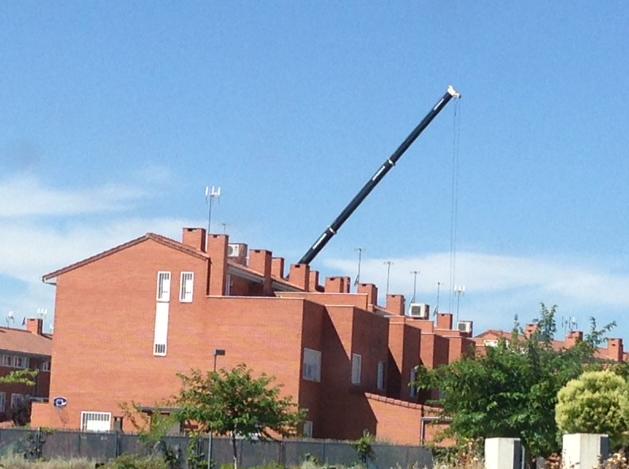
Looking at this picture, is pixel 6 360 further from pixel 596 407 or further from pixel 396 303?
pixel 596 407

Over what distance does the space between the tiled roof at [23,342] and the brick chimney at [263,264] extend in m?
35.3

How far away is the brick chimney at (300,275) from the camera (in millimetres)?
80375

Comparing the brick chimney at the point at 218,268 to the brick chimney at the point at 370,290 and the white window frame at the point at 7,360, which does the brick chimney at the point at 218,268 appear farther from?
the white window frame at the point at 7,360

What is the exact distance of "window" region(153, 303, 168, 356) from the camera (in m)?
66.0

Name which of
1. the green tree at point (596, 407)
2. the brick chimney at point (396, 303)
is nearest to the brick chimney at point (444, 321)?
the brick chimney at point (396, 303)

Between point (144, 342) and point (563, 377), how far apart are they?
2855 cm

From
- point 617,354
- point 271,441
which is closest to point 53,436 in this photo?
point 271,441

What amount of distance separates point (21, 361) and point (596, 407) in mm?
81700

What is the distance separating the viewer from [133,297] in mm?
67000

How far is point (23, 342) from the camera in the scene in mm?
106625

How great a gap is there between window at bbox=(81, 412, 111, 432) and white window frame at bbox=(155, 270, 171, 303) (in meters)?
5.85

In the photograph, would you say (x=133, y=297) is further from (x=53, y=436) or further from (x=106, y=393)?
(x=53, y=436)

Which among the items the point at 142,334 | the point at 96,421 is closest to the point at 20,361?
the point at 96,421

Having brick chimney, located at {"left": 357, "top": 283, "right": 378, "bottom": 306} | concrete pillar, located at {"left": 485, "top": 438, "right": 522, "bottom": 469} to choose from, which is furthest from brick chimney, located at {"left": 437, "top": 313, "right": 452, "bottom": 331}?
concrete pillar, located at {"left": 485, "top": 438, "right": 522, "bottom": 469}
